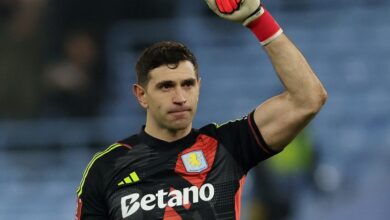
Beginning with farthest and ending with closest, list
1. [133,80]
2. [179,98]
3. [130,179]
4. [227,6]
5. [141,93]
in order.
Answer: [133,80], [141,93], [130,179], [179,98], [227,6]

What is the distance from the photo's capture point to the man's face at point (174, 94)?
13.4 feet

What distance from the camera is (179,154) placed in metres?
4.20

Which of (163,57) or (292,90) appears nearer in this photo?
(292,90)

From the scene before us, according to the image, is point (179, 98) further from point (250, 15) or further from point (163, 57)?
point (250, 15)

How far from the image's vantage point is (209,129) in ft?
14.1

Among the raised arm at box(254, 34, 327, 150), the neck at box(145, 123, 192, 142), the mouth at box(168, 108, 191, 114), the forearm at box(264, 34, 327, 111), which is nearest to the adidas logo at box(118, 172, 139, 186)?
the neck at box(145, 123, 192, 142)

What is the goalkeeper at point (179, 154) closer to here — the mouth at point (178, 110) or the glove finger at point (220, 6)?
the mouth at point (178, 110)

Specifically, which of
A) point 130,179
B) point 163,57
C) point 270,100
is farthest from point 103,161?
point 270,100

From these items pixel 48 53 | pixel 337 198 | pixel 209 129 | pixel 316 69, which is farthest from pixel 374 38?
pixel 209 129

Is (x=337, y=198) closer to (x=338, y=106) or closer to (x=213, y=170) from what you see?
(x=338, y=106)

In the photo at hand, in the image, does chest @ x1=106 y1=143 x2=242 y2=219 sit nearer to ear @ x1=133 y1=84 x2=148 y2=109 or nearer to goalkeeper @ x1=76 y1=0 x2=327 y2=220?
goalkeeper @ x1=76 y1=0 x2=327 y2=220

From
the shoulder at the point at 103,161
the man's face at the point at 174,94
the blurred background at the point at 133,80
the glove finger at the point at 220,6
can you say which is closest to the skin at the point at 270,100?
the man's face at the point at 174,94

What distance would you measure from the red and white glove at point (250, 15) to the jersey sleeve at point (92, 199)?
2.81 feet

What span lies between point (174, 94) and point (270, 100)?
1.27 feet
